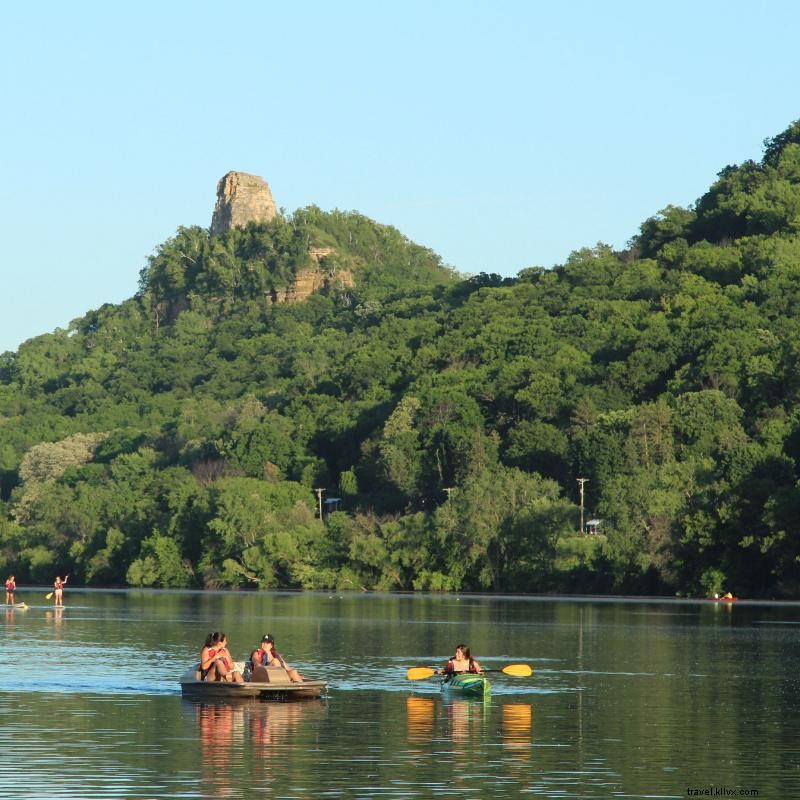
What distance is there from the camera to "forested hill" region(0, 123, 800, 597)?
103 meters

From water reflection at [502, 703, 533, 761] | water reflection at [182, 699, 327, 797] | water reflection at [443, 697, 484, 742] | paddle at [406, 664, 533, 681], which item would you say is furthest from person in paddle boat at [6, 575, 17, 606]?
water reflection at [502, 703, 533, 761]

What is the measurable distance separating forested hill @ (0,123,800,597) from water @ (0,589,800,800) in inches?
1451

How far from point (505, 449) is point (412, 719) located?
100264 millimetres

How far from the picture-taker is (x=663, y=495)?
104m

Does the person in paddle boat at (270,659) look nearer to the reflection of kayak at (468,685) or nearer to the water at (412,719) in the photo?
the water at (412,719)

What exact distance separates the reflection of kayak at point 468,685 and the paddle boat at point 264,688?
9.93 feet

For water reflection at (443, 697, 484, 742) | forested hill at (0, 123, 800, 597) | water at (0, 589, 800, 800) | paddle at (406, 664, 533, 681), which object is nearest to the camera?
water at (0, 589, 800, 800)

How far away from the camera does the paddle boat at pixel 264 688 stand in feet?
121

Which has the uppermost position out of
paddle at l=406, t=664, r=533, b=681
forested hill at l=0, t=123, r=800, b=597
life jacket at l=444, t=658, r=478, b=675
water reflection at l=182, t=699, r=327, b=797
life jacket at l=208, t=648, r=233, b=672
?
forested hill at l=0, t=123, r=800, b=597

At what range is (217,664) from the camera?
3747cm

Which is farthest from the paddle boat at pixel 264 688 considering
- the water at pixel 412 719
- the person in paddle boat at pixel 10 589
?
the person in paddle boat at pixel 10 589

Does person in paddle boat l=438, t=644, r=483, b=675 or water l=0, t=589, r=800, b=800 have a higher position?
person in paddle boat l=438, t=644, r=483, b=675

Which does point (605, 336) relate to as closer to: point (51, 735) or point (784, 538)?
point (784, 538)

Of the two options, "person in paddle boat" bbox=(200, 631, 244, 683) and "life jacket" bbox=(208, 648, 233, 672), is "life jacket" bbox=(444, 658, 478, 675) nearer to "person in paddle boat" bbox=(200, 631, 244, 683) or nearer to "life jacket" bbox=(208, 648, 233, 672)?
"person in paddle boat" bbox=(200, 631, 244, 683)
